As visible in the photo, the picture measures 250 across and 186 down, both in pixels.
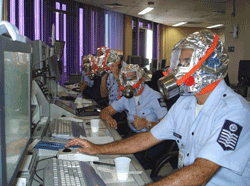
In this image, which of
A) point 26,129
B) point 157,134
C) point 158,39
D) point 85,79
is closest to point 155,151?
point 157,134

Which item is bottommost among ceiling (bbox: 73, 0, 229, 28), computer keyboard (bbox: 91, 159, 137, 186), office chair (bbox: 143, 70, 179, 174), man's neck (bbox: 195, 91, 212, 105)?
office chair (bbox: 143, 70, 179, 174)

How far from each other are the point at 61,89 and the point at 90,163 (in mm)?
3333

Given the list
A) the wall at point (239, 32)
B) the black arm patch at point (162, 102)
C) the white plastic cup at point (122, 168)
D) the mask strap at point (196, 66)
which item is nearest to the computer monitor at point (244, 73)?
the wall at point (239, 32)

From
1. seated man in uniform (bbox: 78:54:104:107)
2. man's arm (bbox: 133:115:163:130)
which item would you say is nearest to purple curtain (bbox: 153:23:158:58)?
seated man in uniform (bbox: 78:54:104:107)

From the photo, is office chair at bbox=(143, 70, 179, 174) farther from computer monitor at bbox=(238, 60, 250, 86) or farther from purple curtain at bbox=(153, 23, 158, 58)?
purple curtain at bbox=(153, 23, 158, 58)

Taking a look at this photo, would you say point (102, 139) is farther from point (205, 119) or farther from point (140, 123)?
point (205, 119)

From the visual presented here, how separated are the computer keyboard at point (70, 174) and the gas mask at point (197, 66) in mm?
510

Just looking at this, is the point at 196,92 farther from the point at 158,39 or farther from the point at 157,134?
the point at 158,39

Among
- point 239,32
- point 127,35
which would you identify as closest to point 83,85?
point 239,32

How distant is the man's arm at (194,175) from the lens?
1031mm

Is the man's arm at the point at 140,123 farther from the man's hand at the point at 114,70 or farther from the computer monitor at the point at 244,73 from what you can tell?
the computer monitor at the point at 244,73

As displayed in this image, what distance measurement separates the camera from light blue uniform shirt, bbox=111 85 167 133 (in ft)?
7.77

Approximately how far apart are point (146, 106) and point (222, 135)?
4.66 feet

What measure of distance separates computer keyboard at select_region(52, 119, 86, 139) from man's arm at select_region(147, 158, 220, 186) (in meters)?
0.86
